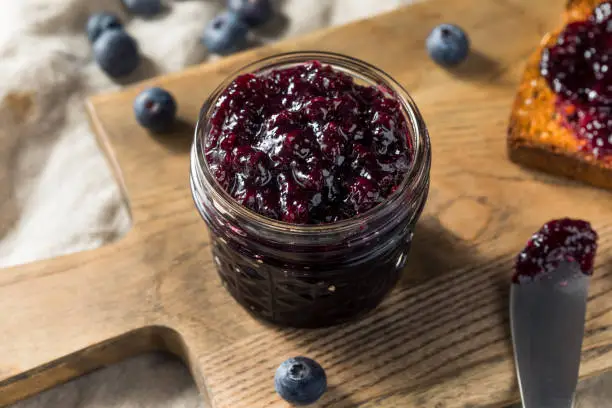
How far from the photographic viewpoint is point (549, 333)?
2.20 meters

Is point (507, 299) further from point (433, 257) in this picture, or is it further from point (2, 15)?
point (2, 15)

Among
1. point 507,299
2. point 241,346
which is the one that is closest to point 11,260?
point 241,346

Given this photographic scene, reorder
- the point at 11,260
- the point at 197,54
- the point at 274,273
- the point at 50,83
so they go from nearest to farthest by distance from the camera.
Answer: the point at 274,273, the point at 11,260, the point at 50,83, the point at 197,54

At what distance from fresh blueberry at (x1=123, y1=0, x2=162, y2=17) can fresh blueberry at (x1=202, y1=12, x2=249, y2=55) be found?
0.30 metres

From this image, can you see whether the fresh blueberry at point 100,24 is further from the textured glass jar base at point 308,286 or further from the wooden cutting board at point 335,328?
the textured glass jar base at point 308,286

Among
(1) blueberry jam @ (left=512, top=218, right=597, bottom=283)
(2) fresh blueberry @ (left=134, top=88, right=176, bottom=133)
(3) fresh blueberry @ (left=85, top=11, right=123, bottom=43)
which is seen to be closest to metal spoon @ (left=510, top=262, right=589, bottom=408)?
(1) blueberry jam @ (left=512, top=218, right=597, bottom=283)

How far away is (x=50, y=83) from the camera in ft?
10.3

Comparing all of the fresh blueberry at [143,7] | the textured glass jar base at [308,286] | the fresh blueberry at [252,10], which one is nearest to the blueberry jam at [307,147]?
the textured glass jar base at [308,286]

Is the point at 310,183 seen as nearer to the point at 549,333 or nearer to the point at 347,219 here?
the point at 347,219

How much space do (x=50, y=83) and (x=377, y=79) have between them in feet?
4.96

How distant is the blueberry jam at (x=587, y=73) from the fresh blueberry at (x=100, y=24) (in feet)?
5.51

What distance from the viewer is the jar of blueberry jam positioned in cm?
189

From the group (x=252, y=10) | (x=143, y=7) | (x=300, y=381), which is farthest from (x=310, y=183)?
(x=143, y=7)

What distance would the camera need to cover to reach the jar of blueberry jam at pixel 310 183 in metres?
1.89
